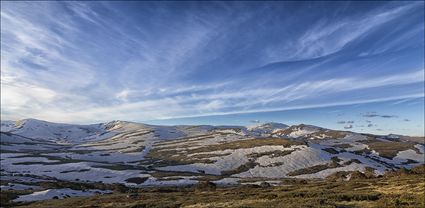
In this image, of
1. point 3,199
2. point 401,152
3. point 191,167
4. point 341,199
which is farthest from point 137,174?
point 401,152

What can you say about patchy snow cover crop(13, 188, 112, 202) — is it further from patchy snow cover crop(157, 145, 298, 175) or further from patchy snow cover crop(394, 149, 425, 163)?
patchy snow cover crop(394, 149, 425, 163)

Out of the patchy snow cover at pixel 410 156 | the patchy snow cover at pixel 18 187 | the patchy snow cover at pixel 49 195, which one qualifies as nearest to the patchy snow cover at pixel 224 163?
the patchy snow cover at pixel 410 156

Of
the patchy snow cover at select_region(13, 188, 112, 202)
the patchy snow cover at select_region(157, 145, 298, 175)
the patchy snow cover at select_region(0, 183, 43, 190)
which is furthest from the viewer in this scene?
the patchy snow cover at select_region(157, 145, 298, 175)

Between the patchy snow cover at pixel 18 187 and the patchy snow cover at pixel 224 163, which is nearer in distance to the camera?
the patchy snow cover at pixel 18 187

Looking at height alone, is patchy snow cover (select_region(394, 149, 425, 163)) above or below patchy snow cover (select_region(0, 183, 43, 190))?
above

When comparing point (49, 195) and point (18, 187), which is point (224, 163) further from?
point (49, 195)

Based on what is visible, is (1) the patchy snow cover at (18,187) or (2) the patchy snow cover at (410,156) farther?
(2) the patchy snow cover at (410,156)

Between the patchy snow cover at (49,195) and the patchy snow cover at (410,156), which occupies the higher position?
the patchy snow cover at (410,156)

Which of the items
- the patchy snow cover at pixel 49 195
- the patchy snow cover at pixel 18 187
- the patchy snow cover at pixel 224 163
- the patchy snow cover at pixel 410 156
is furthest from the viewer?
the patchy snow cover at pixel 410 156

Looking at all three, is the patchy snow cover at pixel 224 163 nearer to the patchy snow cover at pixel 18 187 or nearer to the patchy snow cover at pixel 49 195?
the patchy snow cover at pixel 18 187

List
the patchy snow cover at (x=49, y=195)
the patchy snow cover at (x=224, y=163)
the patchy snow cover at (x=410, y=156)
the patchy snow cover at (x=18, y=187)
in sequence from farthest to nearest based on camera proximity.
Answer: the patchy snow cover at (x=410, y=156)
the patchy snow cover at (x=224, y=163)
the patchy snow cover at (x=18, y=187)
the patchy snow cover at (x=49, y=195)

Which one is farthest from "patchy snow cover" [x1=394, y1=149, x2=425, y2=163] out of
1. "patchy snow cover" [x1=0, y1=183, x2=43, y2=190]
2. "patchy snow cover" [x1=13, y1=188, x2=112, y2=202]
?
"patchy snow cover" [x1=0, y1=183, x2=43, y2=190]

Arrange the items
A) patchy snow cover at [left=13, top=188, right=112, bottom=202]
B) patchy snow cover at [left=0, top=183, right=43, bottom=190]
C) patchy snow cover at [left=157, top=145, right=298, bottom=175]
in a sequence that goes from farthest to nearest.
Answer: patchy snow cover at [left=157, top=145, right=298, bottom=175], patchy snow cover at [left=0, top=183, right=43, bottom=190], patchy snow cover at [left=13, top=188, right=112, bottom=202]

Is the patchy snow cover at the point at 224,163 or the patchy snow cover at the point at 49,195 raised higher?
the patchy snow cover at the point at 224,163
